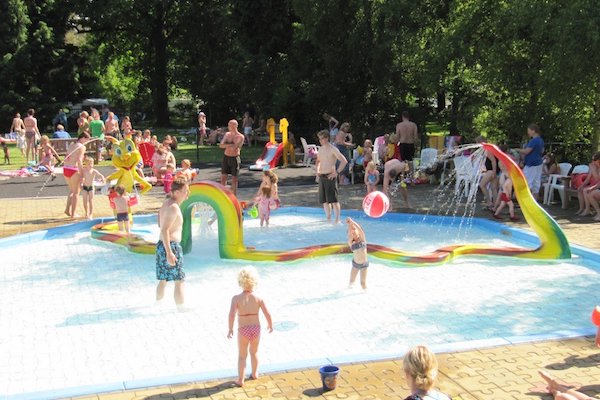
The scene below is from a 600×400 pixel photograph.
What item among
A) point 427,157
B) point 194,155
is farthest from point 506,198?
point 194,155

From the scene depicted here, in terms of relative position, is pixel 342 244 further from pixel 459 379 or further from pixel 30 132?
pixel 30 132

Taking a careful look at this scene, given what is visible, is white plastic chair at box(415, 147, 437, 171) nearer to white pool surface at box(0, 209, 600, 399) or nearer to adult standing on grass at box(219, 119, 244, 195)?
adult standing on grass at box(219, 119, 244, 195)

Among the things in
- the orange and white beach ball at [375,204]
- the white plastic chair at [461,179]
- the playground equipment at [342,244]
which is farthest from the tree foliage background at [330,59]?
the orange and white beach ball at [375,204]

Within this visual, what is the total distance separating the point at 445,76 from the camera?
757 inches

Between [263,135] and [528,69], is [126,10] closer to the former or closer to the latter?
[263,135]

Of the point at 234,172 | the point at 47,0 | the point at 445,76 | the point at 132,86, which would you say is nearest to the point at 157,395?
the point at 234,172

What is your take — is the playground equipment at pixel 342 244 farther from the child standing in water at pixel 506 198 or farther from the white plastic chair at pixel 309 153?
the white plastic chair at pixel 309 153

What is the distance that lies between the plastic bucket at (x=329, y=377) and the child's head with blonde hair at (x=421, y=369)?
6.66ft

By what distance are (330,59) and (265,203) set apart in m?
12.8

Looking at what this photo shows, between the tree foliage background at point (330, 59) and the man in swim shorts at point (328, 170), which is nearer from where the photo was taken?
the man in swim shorts at point (328, 170)

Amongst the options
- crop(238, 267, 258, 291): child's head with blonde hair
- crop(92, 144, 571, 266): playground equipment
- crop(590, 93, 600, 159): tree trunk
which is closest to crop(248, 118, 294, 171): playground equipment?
crop(590, 93, 600, 159): tree trunk

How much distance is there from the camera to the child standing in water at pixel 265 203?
1347 centimetres

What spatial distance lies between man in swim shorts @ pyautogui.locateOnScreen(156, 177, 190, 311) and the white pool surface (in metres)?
0.46

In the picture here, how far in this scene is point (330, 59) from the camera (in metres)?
25.3
